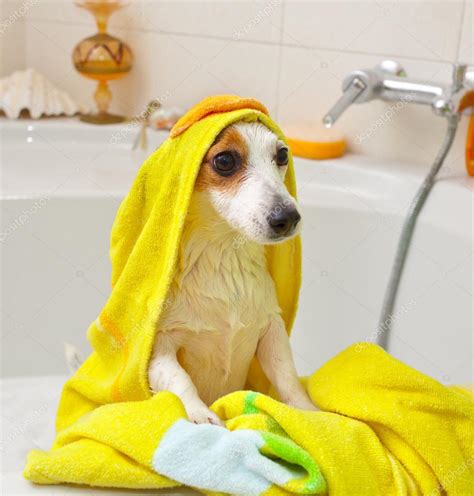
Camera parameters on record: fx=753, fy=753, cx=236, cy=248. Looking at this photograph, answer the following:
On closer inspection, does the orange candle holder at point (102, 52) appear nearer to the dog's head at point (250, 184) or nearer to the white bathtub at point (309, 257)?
the white bathtub at point (309, 257)

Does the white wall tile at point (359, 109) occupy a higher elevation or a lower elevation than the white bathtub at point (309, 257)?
higher

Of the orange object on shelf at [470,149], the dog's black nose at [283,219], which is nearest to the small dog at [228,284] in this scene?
the dog's black nose at [283,219]

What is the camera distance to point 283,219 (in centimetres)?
72

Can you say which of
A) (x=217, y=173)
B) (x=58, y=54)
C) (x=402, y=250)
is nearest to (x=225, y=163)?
(x=217, y=173)

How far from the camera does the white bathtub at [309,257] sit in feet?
4.29

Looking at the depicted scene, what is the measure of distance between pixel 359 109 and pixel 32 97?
0.80m

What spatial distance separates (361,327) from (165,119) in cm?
69

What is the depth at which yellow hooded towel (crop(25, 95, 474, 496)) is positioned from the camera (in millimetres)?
646

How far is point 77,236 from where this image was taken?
1.47 metres

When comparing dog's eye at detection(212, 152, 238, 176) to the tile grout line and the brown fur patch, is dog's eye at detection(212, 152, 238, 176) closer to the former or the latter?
the brown fur patch

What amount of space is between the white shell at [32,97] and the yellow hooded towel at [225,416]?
1098mm

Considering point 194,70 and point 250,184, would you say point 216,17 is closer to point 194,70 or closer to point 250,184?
point 194,70

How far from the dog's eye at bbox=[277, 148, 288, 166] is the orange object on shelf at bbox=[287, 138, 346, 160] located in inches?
28.9

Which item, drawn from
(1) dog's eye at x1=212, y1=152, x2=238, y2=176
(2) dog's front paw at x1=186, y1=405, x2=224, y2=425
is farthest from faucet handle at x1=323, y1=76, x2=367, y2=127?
(2) dog's front paw at x1=186, y1=405, x2=224, y2=425
